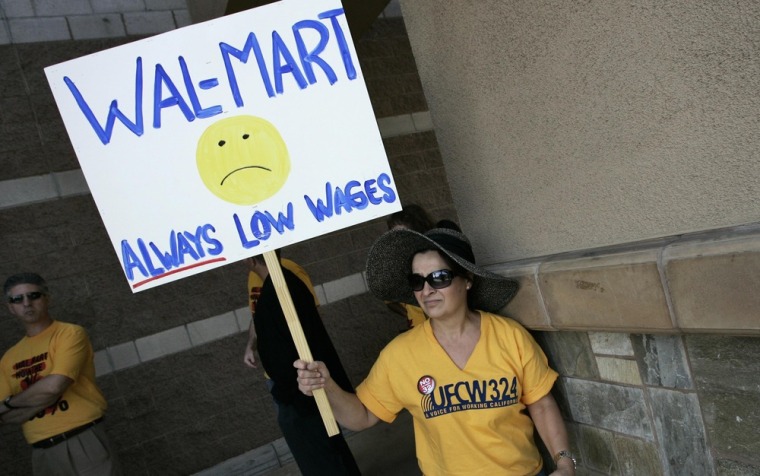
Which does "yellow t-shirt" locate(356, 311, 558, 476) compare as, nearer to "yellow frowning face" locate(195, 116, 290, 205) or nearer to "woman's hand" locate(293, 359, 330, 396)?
"woman's hand" locate(293, 359, 330, 396)

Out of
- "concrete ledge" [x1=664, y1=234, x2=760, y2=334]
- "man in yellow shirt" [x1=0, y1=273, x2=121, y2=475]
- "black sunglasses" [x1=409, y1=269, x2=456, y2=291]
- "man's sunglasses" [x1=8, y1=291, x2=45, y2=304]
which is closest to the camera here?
"concrete ledge" [x1=664, y1=234, x2=760, y2=334]

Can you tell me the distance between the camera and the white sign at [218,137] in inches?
68.2

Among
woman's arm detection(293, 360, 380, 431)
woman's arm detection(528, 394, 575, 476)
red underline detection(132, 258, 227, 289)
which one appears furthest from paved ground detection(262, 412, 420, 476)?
red underline detection(132, 258, 227, 289)

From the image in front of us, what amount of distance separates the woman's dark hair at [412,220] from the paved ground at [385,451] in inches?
66.6

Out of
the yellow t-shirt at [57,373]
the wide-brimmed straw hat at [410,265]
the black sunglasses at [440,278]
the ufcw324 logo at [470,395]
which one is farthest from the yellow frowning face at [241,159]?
the yellow t-shirt at [57,373]

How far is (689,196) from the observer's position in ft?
4.78

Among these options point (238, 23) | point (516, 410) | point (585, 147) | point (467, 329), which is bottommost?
point (516, 410)

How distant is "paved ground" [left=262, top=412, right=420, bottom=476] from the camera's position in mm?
3842

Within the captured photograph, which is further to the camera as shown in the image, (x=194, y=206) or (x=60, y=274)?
(x=60, y=274)

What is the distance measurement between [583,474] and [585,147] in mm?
1190

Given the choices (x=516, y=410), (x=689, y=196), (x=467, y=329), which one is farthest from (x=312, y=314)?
(x=689, y=196)

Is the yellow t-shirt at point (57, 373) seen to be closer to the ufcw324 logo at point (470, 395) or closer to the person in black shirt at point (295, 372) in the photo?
the person in black shirt at point (295, 372)

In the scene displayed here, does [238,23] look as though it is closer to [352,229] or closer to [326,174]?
[326,174]

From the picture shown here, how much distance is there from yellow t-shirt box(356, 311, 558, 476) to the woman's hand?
0.26 metres
